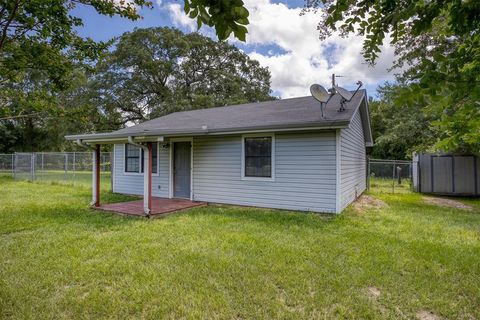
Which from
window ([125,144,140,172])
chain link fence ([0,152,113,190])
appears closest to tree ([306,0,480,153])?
window ([125,144,140,172])

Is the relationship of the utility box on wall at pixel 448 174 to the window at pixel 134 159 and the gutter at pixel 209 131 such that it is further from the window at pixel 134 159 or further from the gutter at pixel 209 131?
the window at pixel 134 159

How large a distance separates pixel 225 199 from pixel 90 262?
4.78 meters

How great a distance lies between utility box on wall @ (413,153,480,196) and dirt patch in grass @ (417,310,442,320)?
11.1 meters

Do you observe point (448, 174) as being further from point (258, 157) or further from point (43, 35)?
point (43, 35)

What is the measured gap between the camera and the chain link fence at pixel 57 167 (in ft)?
46.2

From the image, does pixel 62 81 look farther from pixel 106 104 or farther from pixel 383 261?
pixel 106 104

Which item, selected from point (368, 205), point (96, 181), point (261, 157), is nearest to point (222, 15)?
point (261, 157)

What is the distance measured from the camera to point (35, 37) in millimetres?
4129

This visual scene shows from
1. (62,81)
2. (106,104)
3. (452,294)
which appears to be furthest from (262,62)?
(452,294)

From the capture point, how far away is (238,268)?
12.0ft

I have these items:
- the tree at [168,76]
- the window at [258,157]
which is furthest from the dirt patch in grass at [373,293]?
the tree at [168,76]

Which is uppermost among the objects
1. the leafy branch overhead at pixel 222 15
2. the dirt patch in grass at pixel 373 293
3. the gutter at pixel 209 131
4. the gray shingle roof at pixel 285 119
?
the gray shingle roof at pixel 285 119

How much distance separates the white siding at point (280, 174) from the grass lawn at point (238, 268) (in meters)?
0.87

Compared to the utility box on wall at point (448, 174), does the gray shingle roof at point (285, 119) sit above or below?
above
